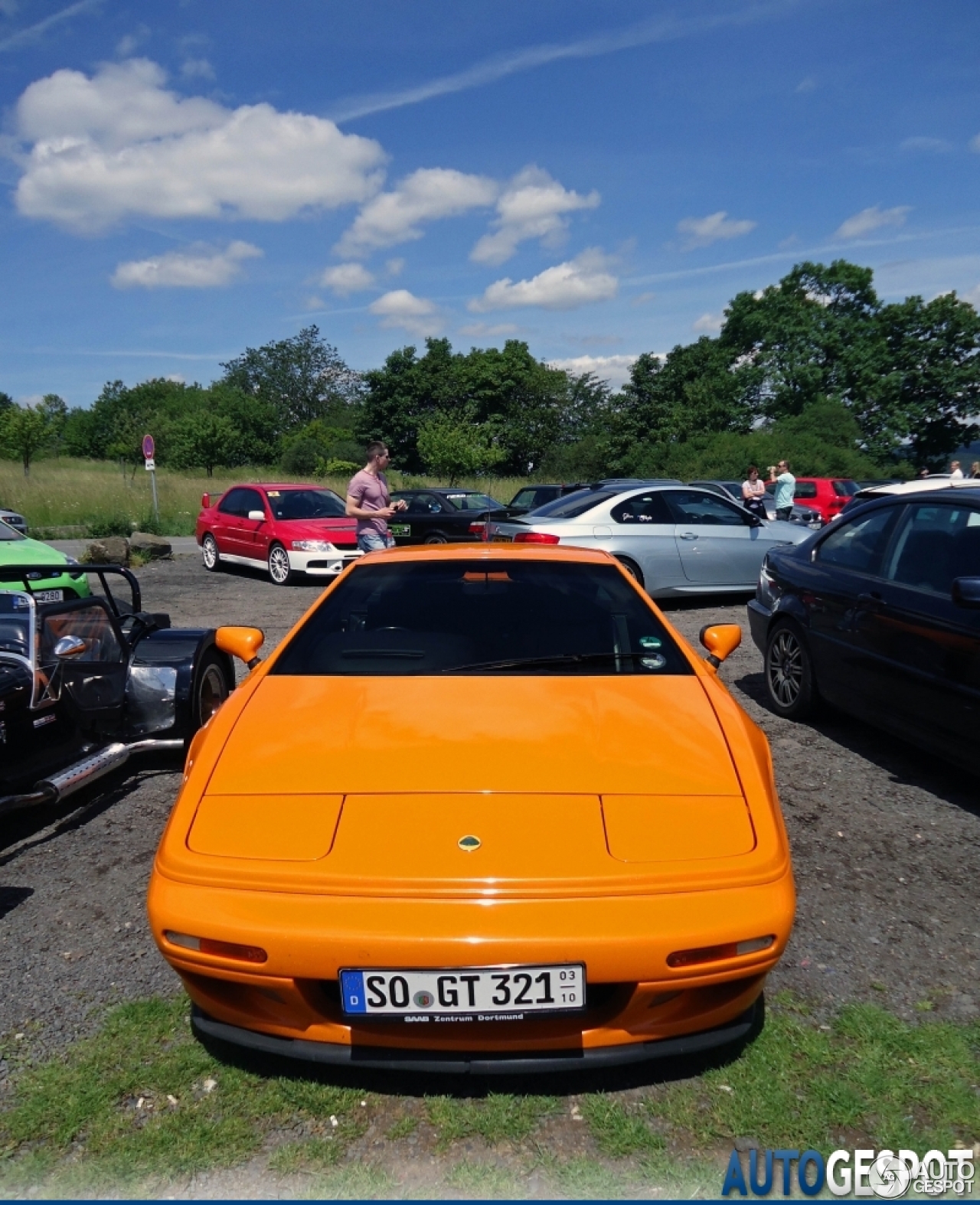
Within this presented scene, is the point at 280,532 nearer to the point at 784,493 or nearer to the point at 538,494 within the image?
the point at 538,494

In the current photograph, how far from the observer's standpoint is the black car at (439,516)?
16.3 meters

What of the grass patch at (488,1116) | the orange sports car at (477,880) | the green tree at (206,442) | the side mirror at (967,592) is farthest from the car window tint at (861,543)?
the green tree at (206,442)

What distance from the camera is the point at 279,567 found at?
1423cm

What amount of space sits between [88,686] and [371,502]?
5456 mm

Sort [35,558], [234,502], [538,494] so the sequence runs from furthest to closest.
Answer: [538,494]
[234,502]
[35,558]

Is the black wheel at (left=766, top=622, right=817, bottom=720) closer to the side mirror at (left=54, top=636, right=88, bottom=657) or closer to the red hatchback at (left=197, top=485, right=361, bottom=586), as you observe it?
the side mirror at (left=54, top=636, right=88, bottom=657)

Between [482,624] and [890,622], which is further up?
[482,624]

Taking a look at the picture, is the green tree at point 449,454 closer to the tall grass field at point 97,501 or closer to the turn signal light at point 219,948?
the tall grass field at point 97,501

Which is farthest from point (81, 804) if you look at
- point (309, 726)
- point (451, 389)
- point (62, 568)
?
point (451, 389)

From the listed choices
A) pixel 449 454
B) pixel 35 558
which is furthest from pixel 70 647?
pixel 449 454

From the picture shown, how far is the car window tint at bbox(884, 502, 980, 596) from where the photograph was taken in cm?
469

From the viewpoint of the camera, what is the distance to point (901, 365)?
2090 inches

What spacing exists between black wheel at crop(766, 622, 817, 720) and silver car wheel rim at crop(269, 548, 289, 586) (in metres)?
9.34

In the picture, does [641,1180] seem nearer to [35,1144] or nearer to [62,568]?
[35,1144]
